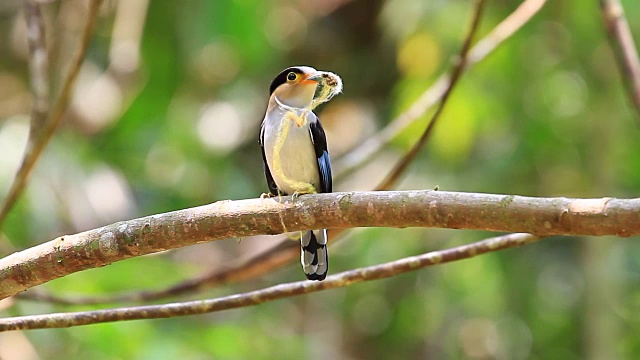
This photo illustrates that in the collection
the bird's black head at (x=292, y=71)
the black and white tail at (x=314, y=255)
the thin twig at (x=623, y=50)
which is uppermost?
the thin twig at (x=623, y=50)

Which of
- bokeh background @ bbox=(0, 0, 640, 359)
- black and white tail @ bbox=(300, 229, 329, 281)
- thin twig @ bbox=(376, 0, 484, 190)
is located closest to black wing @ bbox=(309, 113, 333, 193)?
black and white tail @ bbox=(300, 229, 329, 281)

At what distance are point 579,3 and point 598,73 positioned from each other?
0.63m

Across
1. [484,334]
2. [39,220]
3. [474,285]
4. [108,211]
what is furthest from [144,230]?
[484,334]

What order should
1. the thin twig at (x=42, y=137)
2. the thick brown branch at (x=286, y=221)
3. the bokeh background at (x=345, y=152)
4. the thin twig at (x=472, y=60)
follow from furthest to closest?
the bokeh background at (x=345, y=152) < the thin twig at (x=472, y=60) < the thin twig at (x=42, y=137) < the thick brown branch at (x=286, y=221)

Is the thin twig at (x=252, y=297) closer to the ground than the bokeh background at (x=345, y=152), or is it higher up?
closer to the ground

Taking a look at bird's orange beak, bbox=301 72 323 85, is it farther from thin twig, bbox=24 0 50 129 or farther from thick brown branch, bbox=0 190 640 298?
thin twig, bbox=24 0 50 129

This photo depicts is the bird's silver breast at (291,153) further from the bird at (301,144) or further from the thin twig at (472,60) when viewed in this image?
the thin twig at (472,60)

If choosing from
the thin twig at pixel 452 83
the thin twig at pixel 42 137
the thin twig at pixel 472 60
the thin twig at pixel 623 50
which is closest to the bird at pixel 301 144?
the thin twig at pixel 452 83

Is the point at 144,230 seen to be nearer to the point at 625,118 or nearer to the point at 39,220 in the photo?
the point at 39,220

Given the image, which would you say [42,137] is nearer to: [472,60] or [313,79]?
[313,79]

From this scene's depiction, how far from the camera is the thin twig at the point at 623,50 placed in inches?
105

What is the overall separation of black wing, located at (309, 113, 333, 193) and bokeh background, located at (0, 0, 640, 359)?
0.64m

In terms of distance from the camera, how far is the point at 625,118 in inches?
175

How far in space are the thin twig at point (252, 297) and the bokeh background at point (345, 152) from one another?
0.80 metres
